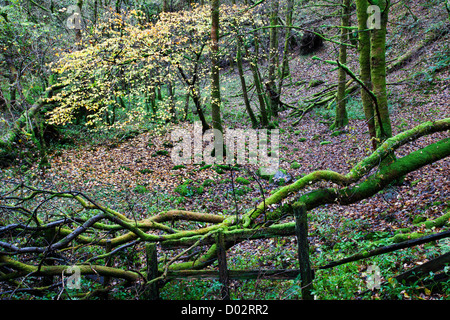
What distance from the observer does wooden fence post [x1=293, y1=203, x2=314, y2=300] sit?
170 inches

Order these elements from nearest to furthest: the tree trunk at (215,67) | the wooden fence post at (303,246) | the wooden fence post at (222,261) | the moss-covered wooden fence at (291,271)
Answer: the moss-covered wooden fence at (291,271), the wooden fence post at (303,246), the wooden fence post at (222,261), the tree trunk at (215,67)

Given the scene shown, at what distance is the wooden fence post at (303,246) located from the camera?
431 centimetres

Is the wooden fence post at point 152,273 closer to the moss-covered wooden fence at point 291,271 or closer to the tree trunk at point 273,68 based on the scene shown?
the moss-covered wooden fence at point 291,271

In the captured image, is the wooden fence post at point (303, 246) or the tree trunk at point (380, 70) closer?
the wooden fence post at point (303, 246)

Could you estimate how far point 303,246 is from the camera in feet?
14.2

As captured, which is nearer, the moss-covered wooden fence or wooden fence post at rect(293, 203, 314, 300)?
the moss-covered wooden fence

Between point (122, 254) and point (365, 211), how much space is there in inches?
247

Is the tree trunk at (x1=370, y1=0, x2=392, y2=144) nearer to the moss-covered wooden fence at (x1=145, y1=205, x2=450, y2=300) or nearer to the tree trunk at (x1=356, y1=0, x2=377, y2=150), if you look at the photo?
the tree trunk at (x1=356, y1=0, x2=377, y2=150)

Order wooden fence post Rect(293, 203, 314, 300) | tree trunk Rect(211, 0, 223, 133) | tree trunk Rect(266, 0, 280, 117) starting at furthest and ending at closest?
tree trunk Rect(266, 0, 280, 117) < tree trunk Rect(211, 0, 223, 133) < wooden fence post Rect(293, 203, 314, 300)

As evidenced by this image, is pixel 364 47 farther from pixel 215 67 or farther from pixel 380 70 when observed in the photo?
pixel 215 67

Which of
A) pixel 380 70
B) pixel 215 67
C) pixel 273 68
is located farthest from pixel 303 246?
pixel 273 68

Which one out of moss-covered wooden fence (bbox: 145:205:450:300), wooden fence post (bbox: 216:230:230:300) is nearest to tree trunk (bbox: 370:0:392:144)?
moss-covered wooden fence (bbox: 145:205:450:300)

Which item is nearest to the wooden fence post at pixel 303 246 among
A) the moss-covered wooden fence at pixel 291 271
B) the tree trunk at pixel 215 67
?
the moss-covered wooden fence at pixel 291 271

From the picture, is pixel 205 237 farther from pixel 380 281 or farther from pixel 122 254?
pixel 380 281
